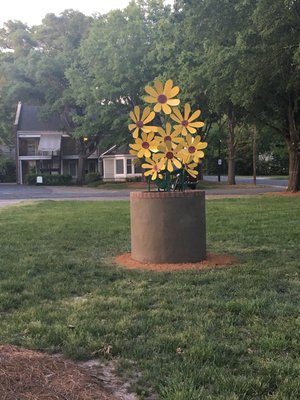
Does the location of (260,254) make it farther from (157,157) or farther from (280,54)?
(280,54)

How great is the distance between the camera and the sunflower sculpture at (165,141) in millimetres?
8234

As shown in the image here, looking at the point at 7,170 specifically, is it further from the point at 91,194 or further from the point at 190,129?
the point at 190,129

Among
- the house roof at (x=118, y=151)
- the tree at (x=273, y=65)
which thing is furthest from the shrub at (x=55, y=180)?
the tree at (x=273, y=65)

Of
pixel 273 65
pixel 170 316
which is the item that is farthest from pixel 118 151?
pixel 170 316

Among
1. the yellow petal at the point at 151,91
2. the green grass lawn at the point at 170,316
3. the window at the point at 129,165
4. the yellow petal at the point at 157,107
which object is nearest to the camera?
the green grass lawn at the point at 170,316

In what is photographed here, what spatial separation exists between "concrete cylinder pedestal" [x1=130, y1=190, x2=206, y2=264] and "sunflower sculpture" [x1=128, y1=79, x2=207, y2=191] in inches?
27.5

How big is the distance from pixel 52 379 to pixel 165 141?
555 centimetres

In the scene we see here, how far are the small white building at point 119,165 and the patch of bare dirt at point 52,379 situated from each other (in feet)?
137

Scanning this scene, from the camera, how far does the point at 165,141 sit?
8.27 meters

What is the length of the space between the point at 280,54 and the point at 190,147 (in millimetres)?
8820

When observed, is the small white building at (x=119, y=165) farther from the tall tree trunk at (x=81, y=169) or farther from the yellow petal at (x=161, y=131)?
the yellow petal at (x=161, y=131)

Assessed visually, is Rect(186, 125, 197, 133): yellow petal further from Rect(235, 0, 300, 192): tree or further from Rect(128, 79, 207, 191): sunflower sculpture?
Rect(235, 0, 300, 192): tree

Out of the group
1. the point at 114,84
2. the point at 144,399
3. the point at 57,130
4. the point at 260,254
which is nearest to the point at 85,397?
the point at 144,399

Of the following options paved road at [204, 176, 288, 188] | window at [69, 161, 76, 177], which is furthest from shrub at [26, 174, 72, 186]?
paved road at [204, 176, 288, 188]
